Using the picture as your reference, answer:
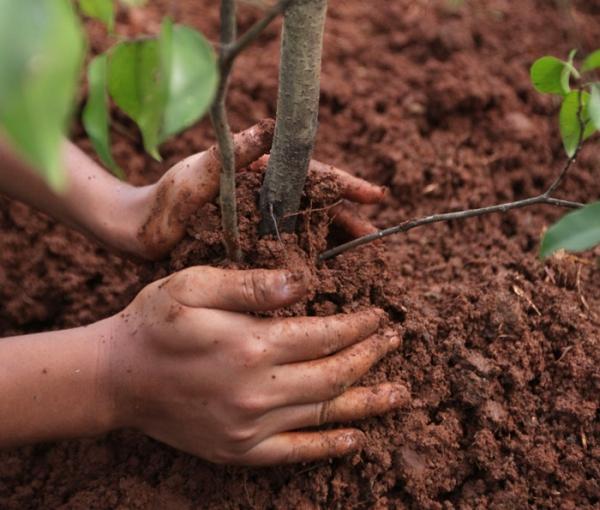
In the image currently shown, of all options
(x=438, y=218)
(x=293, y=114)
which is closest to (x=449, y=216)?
(x=438, y=218)

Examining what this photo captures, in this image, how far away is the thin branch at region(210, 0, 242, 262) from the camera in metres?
0.75

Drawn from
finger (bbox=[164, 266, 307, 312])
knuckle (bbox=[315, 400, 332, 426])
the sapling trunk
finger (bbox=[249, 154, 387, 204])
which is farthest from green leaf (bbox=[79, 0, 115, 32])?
knuckle (bbox=[315, 400, 332, 426])

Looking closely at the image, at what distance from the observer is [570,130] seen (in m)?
1.08

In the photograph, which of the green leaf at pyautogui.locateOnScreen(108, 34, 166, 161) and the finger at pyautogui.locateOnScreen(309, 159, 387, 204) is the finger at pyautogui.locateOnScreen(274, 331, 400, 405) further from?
the green leaf at pyautogui.locateOnScreen(108, 34, 166, 161)

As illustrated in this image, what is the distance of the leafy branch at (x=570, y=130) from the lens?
86cm

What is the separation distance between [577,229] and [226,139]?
42 cm

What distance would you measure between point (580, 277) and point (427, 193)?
0.44 meters

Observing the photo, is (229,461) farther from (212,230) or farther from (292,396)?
(212,230)

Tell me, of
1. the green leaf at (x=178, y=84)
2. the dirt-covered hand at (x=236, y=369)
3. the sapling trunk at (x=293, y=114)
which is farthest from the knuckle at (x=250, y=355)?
the green leaf at (x=178, y=84)

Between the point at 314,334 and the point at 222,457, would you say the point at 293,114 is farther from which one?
the point at 222,457

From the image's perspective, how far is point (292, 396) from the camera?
1.07 m

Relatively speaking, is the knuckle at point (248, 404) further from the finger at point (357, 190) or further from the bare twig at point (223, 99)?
the finger at point (357, 190)

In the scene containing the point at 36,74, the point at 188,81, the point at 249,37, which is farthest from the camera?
the point at 249,37

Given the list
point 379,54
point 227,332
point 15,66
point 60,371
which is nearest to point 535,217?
point 379,54
